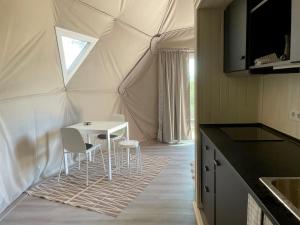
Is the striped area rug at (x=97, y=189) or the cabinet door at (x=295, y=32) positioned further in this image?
the striped area rug at (x=97, y=189)

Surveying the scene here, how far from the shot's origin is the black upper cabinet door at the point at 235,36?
218cm

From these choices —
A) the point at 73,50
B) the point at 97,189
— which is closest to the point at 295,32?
the point at 97,189

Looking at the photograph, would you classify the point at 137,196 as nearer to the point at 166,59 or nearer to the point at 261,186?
the point at 261,186

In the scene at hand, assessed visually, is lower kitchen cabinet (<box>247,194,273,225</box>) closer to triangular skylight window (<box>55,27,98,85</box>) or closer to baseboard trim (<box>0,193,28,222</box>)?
baseboard trim (<box>0,193,28,222</box>)

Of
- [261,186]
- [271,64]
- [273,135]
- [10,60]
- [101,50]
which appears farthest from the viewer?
[101,50]

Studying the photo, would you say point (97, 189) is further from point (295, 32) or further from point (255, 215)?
point (295, 32)

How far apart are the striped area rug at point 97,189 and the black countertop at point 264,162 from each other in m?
1.45

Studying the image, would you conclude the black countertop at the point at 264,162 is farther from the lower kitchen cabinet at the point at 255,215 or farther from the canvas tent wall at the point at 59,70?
the canvas tent wall at the point at 59,70

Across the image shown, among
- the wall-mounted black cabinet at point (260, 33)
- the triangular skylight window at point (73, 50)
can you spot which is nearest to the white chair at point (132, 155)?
the triangular skylight window at point (73, 50)

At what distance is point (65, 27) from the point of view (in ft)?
12.4

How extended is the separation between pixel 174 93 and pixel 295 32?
4759mm

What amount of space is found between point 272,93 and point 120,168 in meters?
2.64

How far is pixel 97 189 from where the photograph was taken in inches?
144

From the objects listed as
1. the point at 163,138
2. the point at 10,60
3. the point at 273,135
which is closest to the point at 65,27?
the point at 10,60
